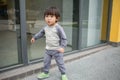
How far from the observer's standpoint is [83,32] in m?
5.23

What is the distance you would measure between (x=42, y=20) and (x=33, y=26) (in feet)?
0.83

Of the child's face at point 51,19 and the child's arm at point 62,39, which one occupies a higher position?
the child's face at point 51,19

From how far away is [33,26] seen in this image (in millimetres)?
4020

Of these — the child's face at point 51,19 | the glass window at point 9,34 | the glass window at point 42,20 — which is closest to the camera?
the child's face at point 51,19

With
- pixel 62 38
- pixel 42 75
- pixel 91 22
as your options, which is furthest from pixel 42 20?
pixel 91 22

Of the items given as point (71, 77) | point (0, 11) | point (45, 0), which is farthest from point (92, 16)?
point (0, 11)

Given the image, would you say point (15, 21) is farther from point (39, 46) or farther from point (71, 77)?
point (71, 77)

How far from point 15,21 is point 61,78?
4.48 feet

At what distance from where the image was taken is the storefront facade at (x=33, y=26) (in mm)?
3600

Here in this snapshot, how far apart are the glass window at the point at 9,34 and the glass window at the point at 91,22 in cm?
189

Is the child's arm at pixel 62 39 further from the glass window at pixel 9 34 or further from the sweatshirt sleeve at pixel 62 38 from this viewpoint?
the glass window at pixel 9 34

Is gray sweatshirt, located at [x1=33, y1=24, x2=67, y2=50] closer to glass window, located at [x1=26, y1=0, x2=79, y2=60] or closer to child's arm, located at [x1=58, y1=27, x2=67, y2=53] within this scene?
child's arm, located at [x1=58, y1=27, x2=67, y2=53]

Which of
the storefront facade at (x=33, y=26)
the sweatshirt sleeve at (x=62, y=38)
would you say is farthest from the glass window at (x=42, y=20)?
the sweatshirt sleeve at (x=62, y=38)

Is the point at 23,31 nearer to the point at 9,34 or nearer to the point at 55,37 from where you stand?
the point at 9,34
